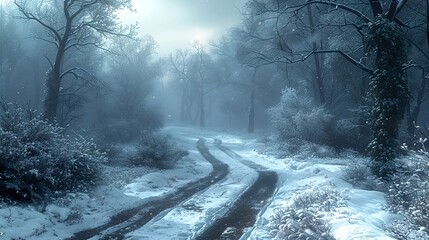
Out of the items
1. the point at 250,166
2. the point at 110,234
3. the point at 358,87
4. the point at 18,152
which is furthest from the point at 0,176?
the point at 358,87

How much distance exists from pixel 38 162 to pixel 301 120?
18.2 m

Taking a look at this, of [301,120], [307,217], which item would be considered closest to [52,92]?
[301,120]

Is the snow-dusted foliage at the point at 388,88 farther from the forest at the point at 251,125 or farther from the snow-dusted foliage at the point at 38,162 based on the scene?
the snow-dusted foliage at the point at 38,162

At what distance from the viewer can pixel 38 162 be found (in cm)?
1039

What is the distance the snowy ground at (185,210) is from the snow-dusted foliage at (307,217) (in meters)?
0.23

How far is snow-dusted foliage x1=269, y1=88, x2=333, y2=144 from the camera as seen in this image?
24.1m

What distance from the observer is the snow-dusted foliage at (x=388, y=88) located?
1259 cm

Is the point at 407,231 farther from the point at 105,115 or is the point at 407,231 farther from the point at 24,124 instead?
the point at 105,115

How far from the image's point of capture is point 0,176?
923 centimetres

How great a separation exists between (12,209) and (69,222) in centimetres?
131

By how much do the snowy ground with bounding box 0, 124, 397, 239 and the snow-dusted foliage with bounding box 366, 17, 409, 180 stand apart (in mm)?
1788

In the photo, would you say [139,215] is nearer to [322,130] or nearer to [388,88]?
[388,88]

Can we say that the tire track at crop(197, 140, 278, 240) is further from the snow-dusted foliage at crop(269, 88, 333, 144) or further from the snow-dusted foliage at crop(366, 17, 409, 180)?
the snow-dusted foliage at crop(269, 88, 333, 144)

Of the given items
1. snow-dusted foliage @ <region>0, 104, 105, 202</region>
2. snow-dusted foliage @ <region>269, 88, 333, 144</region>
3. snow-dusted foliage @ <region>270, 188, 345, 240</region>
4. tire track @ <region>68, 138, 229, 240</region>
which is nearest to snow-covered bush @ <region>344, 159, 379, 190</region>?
snow-dusted foliage @ <region>270, 188, 345, 240</region>
